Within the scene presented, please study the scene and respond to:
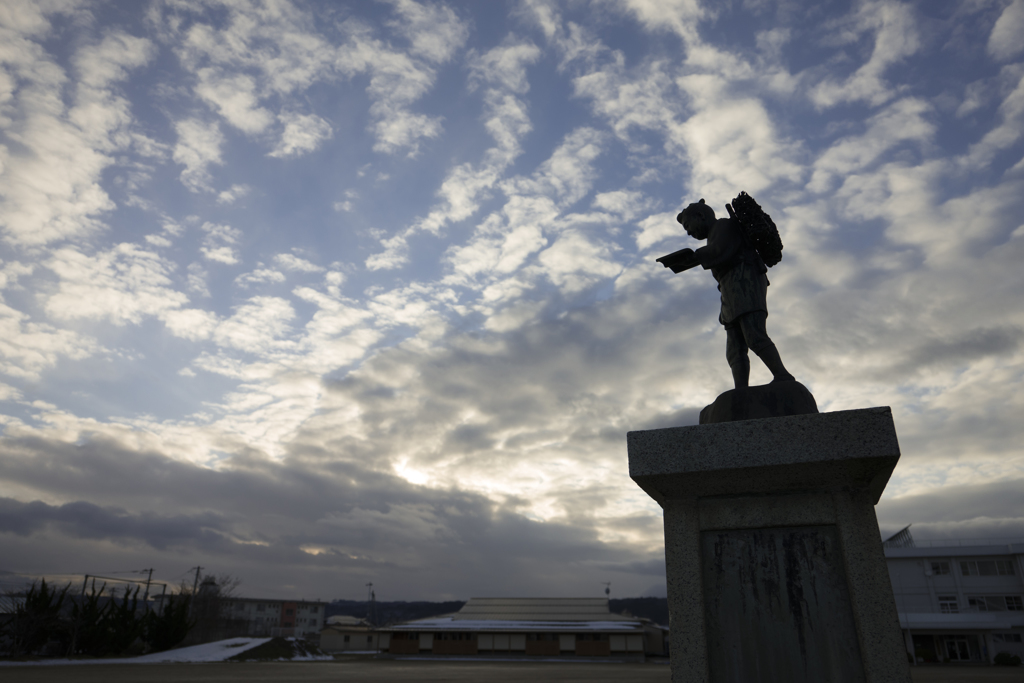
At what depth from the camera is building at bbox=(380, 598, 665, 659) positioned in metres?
53.2

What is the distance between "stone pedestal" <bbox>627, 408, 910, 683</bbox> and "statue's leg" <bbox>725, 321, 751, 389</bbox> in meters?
1.23

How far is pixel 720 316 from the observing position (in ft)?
18.9

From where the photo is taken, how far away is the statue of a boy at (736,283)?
5359 millimetres

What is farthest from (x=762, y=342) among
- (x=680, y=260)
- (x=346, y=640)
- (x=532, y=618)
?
(x=346, y=640)

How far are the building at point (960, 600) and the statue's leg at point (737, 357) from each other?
5192 cm

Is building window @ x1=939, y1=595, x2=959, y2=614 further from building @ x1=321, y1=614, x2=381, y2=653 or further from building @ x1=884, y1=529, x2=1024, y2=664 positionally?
building @ x1=321, y1=614, x2=381, y2=653

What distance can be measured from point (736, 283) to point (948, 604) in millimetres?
60791

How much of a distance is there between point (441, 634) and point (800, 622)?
58674mm

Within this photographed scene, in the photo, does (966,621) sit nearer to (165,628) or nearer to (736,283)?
(736,283)

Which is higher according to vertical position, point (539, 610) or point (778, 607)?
point (778, 607)

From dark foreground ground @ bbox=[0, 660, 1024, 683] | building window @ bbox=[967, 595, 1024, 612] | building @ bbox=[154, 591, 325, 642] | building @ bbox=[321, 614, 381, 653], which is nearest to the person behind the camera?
dark foreground ground @ bbox=[0, 660, 1024, 683]

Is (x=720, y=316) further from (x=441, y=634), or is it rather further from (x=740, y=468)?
(x=441, y=634)

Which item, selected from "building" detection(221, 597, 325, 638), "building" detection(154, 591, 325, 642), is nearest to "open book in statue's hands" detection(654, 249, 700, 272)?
"building" detection(154, 591, 325, 642)

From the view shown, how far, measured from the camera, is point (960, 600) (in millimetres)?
49562
